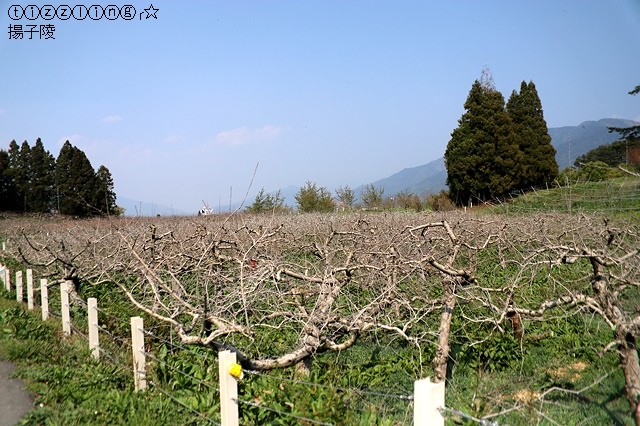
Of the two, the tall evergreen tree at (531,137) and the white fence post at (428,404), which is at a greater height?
the tall evergreen tree at (531,137)

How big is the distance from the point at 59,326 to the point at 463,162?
87.4ft

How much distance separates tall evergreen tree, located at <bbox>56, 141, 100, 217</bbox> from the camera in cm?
3244

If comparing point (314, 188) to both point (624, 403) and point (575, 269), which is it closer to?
point (575, 269)

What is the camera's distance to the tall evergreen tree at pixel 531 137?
31250 mm

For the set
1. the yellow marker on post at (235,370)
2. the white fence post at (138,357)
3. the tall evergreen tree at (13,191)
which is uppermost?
the tall evergreen tree at (13,191)

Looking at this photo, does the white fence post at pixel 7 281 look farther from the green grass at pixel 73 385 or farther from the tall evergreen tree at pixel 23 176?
the tall evergreen tree at pixel 23 176

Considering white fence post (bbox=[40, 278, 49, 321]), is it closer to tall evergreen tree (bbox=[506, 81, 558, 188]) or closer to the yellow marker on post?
the yellow marker on post

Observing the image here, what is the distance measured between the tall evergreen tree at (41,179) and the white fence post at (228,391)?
3390 centimetres

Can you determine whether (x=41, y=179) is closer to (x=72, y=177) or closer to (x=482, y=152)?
(x=72, y=177)

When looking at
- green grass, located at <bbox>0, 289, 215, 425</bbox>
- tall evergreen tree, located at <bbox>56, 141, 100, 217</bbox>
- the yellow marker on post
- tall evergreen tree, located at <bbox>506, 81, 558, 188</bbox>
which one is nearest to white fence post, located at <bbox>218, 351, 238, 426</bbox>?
the yellow marker on post

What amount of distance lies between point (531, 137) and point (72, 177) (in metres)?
29.8

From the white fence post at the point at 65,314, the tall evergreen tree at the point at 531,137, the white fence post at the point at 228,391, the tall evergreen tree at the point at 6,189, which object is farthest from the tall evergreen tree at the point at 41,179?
the white fence post at the point at 228,391

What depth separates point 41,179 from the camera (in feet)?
112

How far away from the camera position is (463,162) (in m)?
30.9
